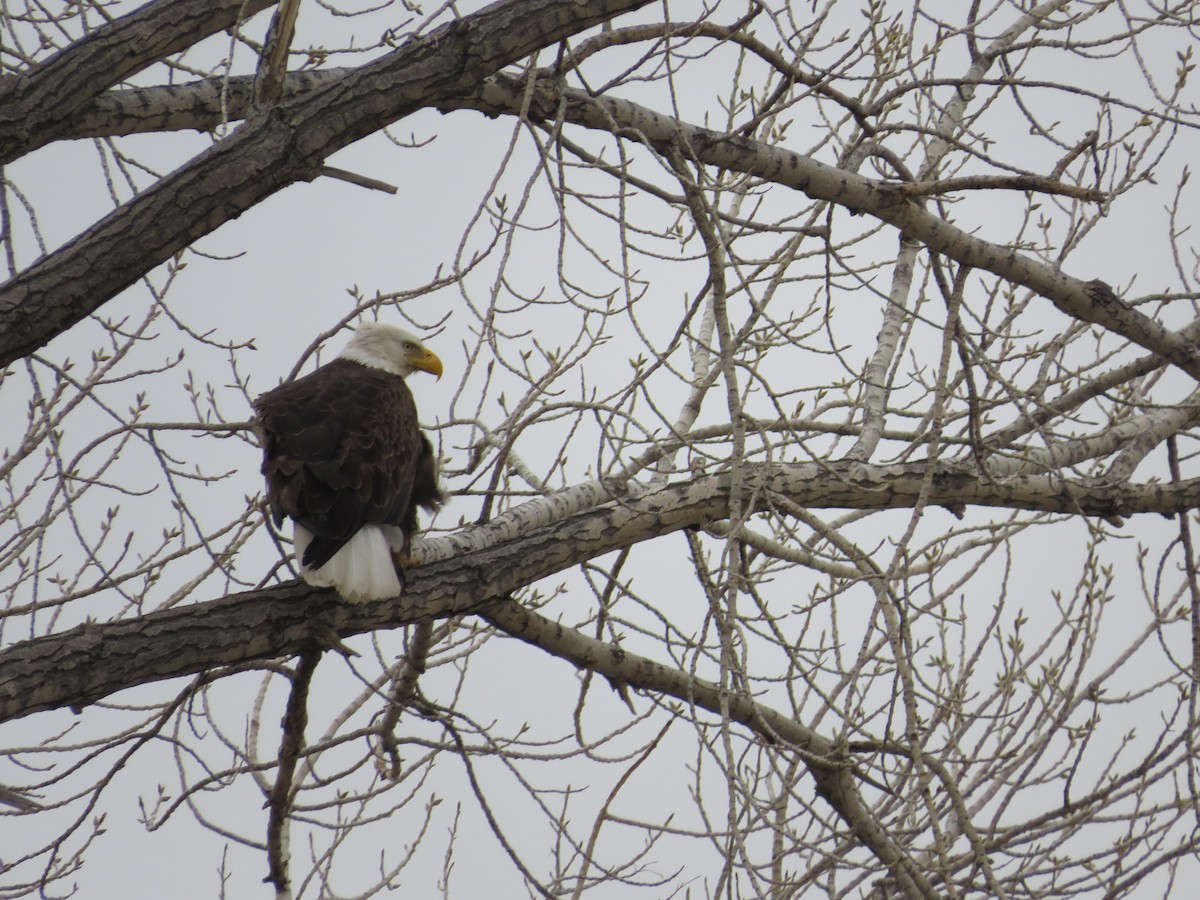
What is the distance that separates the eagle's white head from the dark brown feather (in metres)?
0.74

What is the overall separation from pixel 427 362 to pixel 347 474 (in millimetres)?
1394

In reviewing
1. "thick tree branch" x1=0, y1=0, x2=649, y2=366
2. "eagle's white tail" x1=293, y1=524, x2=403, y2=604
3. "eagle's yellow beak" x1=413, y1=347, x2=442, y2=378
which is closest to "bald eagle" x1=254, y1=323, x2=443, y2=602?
"eagle's white tail" x1=293, y1=524, x2=403, y2=604

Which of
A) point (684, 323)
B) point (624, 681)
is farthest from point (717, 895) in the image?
point (624, 681)

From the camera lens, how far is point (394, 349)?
15.8 feet

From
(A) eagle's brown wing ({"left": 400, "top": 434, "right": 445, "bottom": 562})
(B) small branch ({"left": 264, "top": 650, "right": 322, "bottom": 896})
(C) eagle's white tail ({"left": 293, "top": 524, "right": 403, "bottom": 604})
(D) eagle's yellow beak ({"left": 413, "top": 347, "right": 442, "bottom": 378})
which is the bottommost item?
(B) small branch ({"left": 264, "top": 650, "right": 322, "bottom": 896})

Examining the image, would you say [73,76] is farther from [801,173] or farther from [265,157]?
[801,173]

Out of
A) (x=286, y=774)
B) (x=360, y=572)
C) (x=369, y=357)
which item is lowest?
(x=286, y=774)

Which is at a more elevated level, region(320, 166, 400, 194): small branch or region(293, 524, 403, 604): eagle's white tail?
region(320, 166, 400, 194): small branch

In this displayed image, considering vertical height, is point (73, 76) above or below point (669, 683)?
above

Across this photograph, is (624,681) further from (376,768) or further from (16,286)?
(16,286)

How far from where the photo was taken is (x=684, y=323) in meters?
2.72

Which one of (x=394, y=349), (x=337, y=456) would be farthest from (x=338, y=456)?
(x=394, y=349)

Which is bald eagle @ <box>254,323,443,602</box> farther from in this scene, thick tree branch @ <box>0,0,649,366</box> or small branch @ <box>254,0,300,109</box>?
small branch @ <box>254,0,300,109</box>

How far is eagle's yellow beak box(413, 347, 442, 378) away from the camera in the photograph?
4.84 m
